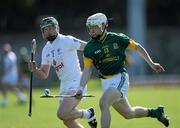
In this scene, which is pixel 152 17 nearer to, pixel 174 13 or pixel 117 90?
pixel 174 13

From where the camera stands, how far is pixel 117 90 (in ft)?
46.6

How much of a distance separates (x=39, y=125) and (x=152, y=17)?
163 ft

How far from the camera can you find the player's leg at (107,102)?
1384 cm

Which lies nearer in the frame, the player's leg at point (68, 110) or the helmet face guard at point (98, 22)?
the helmet face guard at point (98, 22)

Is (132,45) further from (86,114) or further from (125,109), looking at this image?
(86,114)

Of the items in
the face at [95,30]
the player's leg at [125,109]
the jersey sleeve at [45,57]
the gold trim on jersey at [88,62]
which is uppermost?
the face at [95,30]

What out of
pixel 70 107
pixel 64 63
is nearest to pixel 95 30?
pixel 64 63

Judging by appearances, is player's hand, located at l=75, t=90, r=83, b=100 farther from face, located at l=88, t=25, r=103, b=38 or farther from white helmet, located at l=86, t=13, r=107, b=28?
white helmet, located at l=86, t=13, r=107, b=28

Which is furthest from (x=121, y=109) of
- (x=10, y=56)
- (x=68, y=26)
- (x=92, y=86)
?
(x=68, y=26)

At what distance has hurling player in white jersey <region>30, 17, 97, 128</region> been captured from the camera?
579 inches

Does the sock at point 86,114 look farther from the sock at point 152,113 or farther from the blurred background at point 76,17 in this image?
the blurred background at point 76,17

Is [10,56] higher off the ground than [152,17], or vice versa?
[10,56]

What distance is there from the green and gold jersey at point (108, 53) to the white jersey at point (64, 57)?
63cm

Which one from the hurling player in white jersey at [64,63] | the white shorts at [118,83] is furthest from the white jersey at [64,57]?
the white shorts at [118,83]
